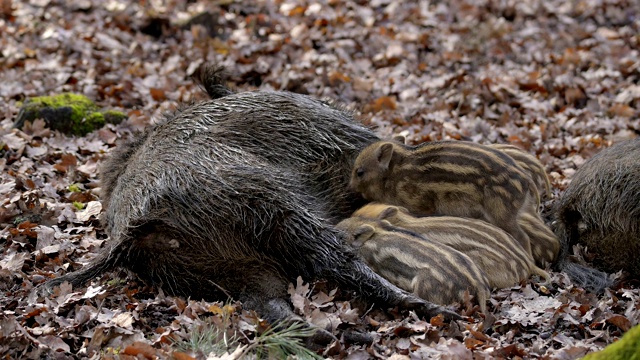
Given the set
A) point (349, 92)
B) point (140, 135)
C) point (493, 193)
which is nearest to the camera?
point (493, 193)

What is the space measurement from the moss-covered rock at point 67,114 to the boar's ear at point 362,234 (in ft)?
12.5

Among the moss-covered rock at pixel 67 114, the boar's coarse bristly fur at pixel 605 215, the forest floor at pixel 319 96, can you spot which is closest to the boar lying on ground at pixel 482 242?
the forest floor at pixel 319 96

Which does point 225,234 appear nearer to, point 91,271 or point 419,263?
point 91,271

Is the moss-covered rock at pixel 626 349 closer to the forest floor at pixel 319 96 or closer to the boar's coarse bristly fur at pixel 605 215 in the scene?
the forest floor at pixel 319 96

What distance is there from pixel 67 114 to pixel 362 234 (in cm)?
398

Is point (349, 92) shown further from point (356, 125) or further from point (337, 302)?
point (337, 302)

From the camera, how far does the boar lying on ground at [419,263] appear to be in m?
4.79

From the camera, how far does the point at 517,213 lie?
5.51 metres

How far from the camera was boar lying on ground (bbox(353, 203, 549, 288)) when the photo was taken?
16.7 ft

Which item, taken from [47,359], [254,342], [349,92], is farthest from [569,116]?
[47,359]

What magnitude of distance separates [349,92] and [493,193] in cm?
407

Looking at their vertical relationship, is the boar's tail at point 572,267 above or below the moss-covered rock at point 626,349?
below

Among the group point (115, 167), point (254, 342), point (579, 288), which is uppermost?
point (115, 167)

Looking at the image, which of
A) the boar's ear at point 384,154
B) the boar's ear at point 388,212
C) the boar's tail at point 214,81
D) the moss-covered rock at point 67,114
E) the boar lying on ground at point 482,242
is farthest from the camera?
the moss-covered rock at point 67,114
